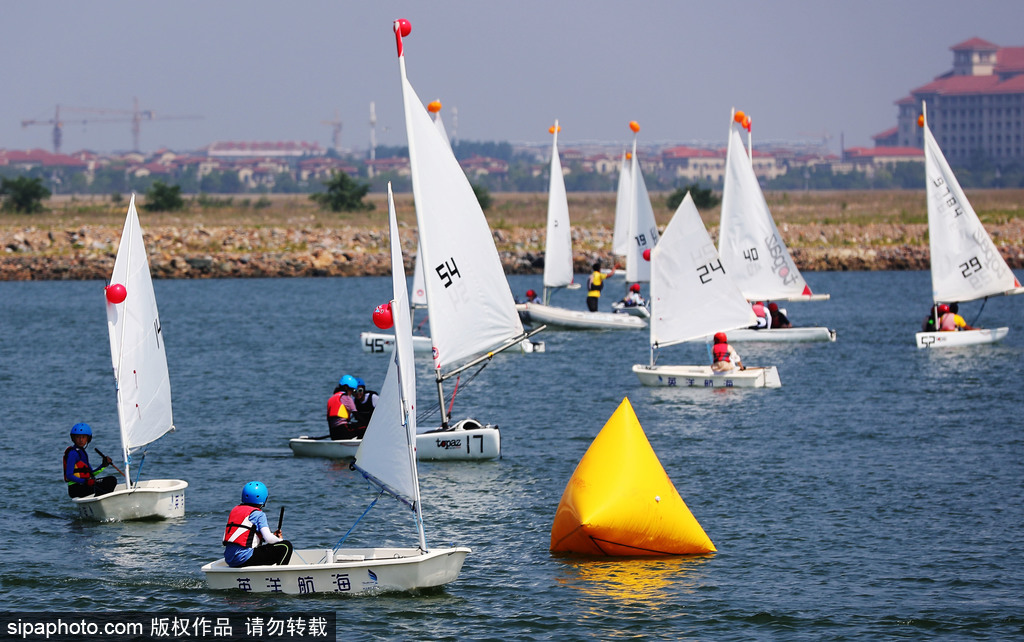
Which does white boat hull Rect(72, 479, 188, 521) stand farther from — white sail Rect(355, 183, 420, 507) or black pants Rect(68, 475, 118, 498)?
white sail Rect(355, 183, 420, 507)

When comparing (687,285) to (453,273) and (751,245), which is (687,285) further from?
(453,273)

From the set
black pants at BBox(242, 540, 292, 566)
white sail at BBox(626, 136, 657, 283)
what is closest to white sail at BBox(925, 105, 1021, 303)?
white sail at BBox(626, 136, 657, 283)

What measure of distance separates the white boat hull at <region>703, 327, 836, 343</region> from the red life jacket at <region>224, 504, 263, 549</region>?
3089 centimetres

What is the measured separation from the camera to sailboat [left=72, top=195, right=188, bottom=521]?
21203 mm

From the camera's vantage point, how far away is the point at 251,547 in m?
16.8

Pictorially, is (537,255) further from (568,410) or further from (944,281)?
(568,410)

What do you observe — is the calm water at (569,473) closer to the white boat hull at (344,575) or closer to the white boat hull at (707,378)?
the white boat hull at (344,575)

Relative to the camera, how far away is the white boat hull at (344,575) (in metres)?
16.7

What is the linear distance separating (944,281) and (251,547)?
33085mm

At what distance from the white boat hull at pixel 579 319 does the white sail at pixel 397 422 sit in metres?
33.4

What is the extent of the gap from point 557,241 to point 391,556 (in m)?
35.6

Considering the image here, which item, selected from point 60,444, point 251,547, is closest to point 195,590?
point 251,547

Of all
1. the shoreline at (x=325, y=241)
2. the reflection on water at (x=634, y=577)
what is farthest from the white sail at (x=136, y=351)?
the shoreline at (x=325, y=241)
